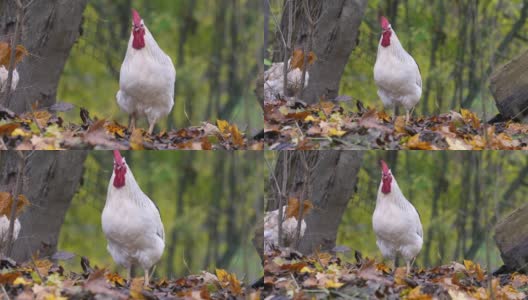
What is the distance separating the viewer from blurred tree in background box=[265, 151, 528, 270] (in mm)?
6316

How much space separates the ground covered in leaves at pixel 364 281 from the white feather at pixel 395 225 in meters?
0.14

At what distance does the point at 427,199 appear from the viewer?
21.3 ft

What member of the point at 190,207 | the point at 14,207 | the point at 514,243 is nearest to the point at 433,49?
the point at 514,243

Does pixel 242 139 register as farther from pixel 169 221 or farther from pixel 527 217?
pixel 527 217

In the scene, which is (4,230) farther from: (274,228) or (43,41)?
(274,228)

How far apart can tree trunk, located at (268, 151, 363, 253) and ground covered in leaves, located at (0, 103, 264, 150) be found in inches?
15.9

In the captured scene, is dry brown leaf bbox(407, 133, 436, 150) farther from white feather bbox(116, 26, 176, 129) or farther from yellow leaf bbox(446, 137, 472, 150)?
white feather bbox(116, 26, 176, 129)

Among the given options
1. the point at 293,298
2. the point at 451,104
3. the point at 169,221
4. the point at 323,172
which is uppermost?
the point at 451,104

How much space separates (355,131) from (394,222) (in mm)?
684

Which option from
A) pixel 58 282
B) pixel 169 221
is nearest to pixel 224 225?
pixel 169 221

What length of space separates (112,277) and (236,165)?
111 centimetres

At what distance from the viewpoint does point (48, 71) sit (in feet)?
20.1

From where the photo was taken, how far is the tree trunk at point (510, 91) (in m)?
6.71

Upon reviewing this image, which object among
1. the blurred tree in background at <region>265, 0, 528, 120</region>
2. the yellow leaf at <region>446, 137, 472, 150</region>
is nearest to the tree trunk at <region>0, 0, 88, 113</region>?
the blurred tree in background at <region>265, 0, 528, 120</region>
